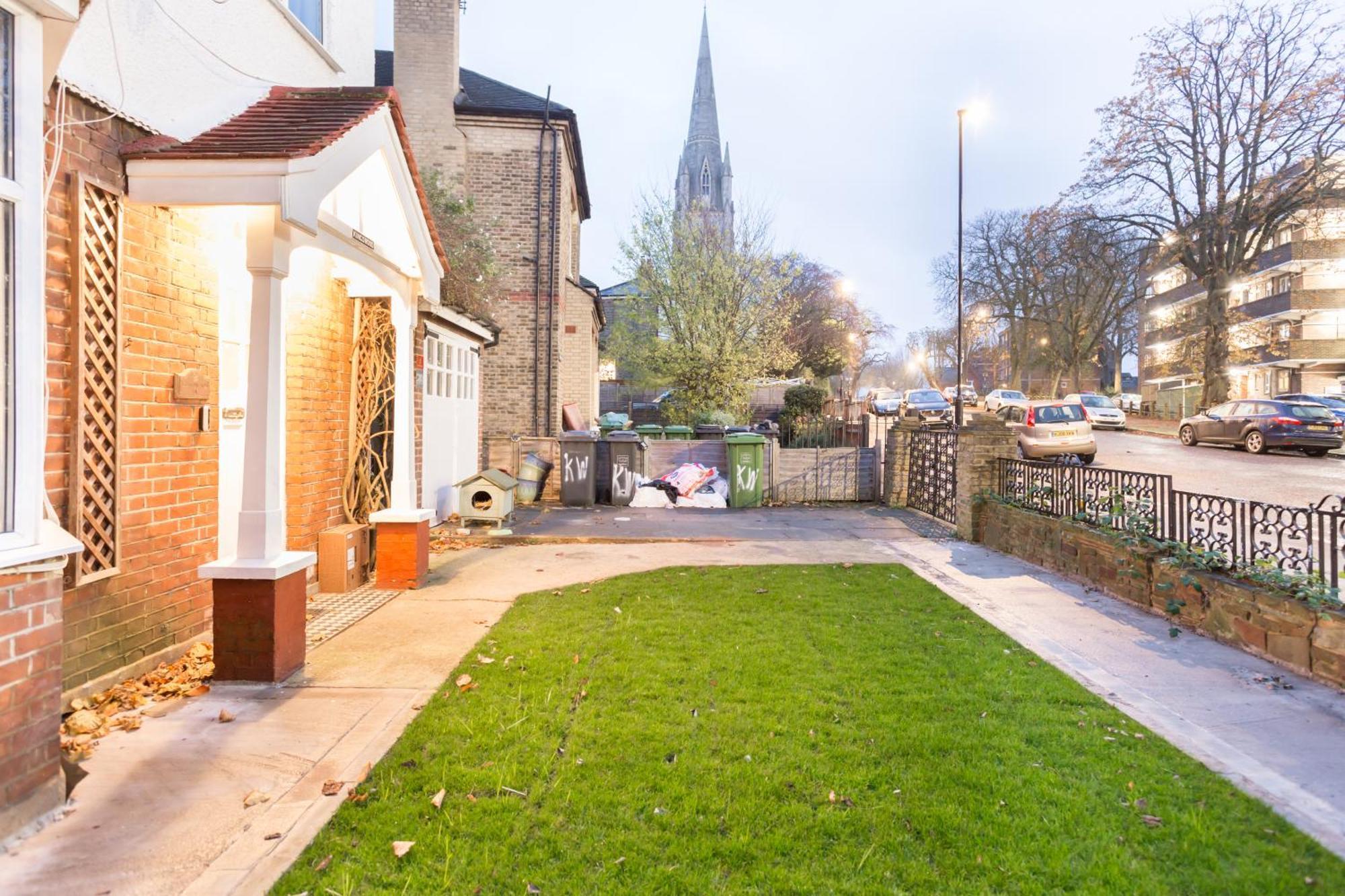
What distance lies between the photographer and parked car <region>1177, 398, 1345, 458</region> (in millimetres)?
19156

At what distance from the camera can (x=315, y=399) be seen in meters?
6.47

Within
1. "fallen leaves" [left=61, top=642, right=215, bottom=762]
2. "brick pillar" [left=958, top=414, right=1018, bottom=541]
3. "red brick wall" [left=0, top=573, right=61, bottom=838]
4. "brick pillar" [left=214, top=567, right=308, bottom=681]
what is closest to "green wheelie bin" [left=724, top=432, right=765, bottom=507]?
"brick pillar" [left=958, top=414, right=1018, bottom=541]

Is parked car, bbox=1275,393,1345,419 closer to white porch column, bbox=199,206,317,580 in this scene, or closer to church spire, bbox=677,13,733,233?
white porch column, bbox=199,206,317,580

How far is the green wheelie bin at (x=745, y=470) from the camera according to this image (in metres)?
13.2

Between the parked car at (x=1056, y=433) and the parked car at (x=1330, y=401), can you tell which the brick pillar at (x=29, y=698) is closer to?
the parked car at (x=1056, y=433)

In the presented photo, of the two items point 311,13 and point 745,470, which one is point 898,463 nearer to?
point 745,470

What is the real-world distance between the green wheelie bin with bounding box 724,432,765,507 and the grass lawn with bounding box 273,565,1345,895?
817 cm

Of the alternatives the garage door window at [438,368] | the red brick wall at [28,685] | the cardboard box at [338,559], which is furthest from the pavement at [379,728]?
the garage door window at [438,368]

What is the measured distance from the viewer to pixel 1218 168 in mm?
29203

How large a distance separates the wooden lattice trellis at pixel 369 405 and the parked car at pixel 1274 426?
75.2 feet

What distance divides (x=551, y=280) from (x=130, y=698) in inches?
532

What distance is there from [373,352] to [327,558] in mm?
2139

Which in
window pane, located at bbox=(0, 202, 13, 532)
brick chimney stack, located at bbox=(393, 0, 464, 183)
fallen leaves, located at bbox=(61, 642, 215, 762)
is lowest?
fallen leaves, located at bbox=(61, 642, 215, 762)

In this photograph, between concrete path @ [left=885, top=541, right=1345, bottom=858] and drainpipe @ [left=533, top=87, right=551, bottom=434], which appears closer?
concrete path @ [left=885, top=541, right=1345, bottom=858]
